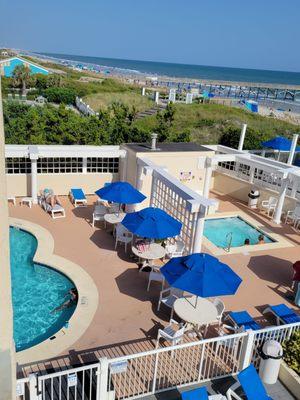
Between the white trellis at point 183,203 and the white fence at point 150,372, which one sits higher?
the white trellis at point 183,203

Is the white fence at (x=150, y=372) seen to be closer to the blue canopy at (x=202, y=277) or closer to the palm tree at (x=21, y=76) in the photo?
the blue canopy at (x=202, y=277)

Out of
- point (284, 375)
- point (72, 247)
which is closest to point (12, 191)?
point (72, 247)

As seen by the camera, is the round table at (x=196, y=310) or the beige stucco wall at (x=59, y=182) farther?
the beige stucco wall at (x=59, y=182)

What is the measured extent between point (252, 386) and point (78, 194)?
11494 millimetres

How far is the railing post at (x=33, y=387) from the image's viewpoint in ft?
17.9

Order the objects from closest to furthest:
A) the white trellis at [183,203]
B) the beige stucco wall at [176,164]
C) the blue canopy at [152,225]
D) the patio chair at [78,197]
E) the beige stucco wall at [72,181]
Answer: the blue canopy at [152,225], the white trellis at [183,203], the beige stucco wall at [176,164], the patio chair at [78,197], the beige stucco wall at [72,181]

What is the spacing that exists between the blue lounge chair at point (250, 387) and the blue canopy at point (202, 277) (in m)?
1.62

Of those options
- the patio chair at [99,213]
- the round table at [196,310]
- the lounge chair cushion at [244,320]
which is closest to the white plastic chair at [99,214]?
the patio chair at [99,213]

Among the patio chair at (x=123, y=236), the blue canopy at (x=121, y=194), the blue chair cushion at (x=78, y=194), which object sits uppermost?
the blue canopy at (x=121, y=194)

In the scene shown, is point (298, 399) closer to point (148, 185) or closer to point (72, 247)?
point (72, 247)

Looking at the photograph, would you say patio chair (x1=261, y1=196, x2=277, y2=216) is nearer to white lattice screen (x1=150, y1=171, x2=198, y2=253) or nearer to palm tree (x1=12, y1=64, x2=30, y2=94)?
white lattice screen (x1=150, y1=171, x2=198, y2=253)

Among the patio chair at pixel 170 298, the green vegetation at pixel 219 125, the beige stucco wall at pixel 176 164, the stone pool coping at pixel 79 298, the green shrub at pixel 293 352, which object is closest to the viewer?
the green shrub at pixel 293 352

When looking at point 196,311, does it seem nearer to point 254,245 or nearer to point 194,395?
point 194,395

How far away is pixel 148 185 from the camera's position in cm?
1518
